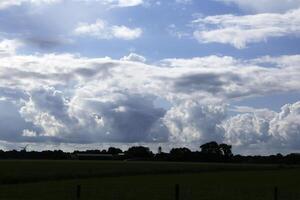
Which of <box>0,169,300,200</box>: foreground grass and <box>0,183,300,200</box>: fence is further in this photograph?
<box>0,169,300,200</box>: foreground grass

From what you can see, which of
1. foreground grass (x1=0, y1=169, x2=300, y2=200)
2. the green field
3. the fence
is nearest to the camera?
the fence

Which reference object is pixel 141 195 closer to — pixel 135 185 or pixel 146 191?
pixel 146 191

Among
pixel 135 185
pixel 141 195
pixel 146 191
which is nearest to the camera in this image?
pixel 141 195

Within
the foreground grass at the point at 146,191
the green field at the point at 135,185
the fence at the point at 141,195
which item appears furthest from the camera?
the green field at the point at 135,185

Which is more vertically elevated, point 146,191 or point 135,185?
point 135,185

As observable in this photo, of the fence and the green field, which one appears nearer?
the fence

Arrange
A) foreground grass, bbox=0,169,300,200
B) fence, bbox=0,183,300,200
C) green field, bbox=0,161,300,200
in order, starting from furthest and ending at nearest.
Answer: green field, bbox=0,161,300,200, foreground grass, bbox=0,169,300,200, fence, bbox=0,183,300,200

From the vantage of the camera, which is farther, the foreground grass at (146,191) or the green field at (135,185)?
the green field at (135,185)

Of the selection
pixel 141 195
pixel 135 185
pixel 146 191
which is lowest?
pixel 141 195

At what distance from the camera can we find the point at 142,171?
334ft

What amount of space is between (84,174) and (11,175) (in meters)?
14.1

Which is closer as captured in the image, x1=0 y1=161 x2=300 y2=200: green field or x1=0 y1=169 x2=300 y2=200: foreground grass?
x1=0 y1=169 x2=300 y2=200: foreground grass

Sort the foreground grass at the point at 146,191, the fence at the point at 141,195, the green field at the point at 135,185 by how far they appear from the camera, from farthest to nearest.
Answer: the green field at the point at 135,185, the foreground grass at the point at 146,191, the fence at the point at 141,195

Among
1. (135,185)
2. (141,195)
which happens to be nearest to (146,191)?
(141,195)
